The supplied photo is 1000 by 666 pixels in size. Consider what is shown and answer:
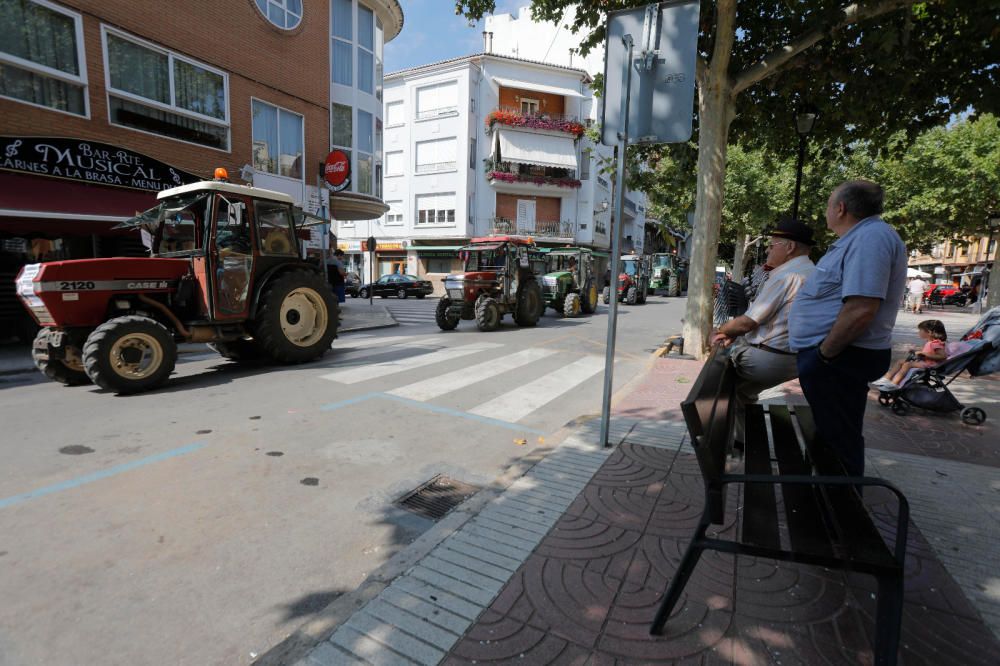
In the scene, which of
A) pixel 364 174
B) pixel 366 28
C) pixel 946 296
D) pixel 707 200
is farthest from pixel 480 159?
pixel 946 296

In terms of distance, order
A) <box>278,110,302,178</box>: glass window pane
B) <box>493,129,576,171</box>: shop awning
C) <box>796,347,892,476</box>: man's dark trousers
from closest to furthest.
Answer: <box>796,347,892,476</box>: man's dark trousers < <box>278,110,302,178</box>: glass window pane < <box>493,129,576,171</box>: shop awning

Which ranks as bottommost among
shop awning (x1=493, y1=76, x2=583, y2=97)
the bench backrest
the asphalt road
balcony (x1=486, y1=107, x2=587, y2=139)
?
the asphalt road

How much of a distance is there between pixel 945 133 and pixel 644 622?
26404 millimetres

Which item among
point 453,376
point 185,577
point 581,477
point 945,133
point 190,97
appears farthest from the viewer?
point 945,133

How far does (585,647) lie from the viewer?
1.97 m

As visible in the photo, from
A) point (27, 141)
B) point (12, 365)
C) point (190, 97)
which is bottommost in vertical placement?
point (12, 365)

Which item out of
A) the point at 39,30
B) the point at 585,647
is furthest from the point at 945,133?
the point at 39,30

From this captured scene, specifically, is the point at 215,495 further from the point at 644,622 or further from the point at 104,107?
the point at 104,107

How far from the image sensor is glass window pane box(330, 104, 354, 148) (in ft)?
55.4

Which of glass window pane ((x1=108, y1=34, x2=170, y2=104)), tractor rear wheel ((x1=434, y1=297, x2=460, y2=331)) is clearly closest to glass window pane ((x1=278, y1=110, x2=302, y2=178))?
glass window pane ((x1=108, y1=34, x2=170, y2=104))

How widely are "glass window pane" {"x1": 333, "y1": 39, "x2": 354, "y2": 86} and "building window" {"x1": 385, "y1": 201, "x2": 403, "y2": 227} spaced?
19229 mm

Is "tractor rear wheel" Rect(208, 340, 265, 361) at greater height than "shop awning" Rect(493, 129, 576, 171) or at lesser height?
lesser

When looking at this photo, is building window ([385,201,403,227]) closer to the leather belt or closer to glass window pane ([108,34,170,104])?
glass window pane ([108,34,170,104])

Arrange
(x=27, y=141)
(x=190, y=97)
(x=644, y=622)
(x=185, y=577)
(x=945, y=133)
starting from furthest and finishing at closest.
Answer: (x=945, y=133), (x=190, y=97), (x=27, y=141), (x=185, y=577), (x=644, y=622)
